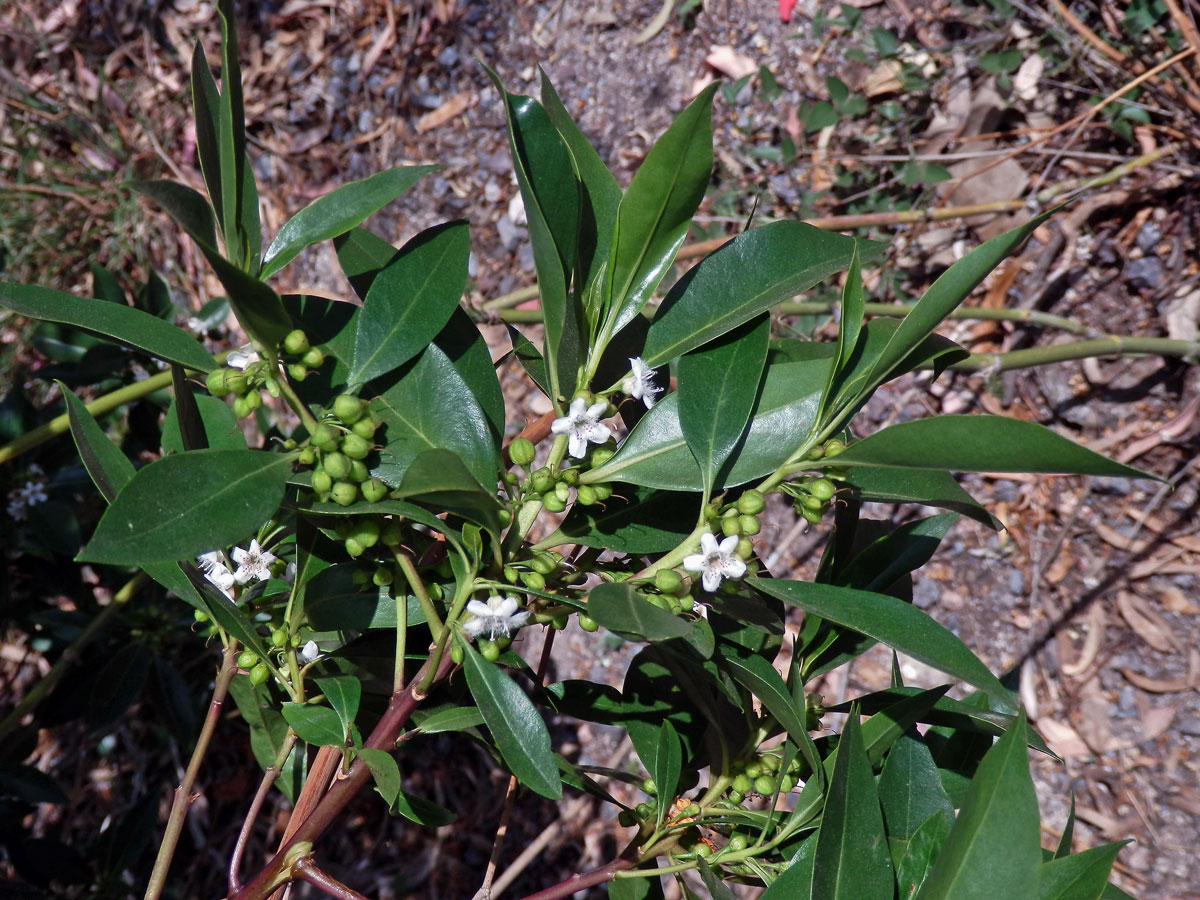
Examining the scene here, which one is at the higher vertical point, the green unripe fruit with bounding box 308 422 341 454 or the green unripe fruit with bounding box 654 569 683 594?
the green unripe fruit with bounding box 308 422 341 454

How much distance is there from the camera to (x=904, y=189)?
242 cm

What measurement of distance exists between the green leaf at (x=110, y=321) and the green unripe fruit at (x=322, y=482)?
132mm

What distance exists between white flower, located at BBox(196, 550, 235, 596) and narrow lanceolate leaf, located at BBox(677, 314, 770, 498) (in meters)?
0.47

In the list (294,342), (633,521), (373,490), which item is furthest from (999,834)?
(294,342)

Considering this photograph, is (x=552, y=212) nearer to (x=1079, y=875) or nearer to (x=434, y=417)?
(x=434, y=417)

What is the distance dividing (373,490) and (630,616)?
0.21 m

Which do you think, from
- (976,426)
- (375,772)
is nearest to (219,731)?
(375,772)

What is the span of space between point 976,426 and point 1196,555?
1.94 m

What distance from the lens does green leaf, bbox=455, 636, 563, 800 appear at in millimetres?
650

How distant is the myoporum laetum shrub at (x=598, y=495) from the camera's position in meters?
0.57

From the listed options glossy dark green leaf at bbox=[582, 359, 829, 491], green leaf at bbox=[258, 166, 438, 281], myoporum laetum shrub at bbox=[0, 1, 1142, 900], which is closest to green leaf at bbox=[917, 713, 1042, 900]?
myoporum laetum shrub at bbox=[0, 1, 1142, 900]

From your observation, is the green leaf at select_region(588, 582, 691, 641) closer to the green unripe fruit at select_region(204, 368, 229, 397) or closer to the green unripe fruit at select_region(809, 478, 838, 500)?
the green unripe fruit at select_region(809, 478, 838, 500)

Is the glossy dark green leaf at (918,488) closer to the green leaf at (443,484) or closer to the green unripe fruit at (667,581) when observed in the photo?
the green unripe fruit at (667,581)

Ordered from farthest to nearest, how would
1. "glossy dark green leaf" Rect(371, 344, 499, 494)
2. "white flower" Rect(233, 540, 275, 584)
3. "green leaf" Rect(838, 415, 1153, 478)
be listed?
"white flower" Rect(233, 540, 275, 584) < "glossy dark green leaf" Rect(371, 344, 499, 494) < "green leaf" Rect(838, 415, 1153, 478)
